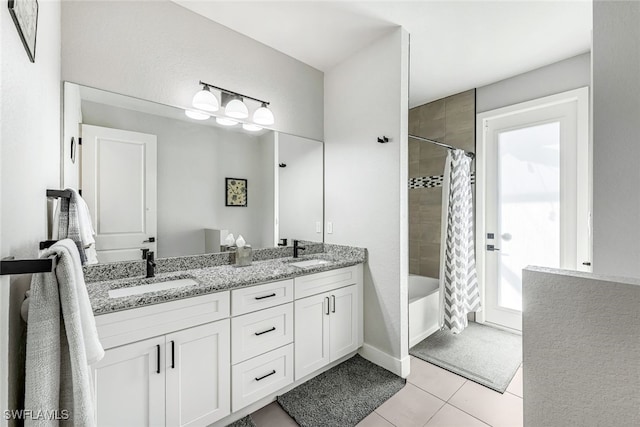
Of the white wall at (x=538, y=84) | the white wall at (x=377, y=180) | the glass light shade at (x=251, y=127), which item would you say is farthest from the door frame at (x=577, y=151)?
the glass light shade at (x=251, y=127)

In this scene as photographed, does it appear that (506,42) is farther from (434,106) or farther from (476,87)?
(434,106)

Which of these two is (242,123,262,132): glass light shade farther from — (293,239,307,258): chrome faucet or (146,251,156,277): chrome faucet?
(146,251,156,277): chrome faucet

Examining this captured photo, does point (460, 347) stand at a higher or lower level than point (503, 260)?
lower

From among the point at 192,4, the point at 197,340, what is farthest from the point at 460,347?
the point at 192,4

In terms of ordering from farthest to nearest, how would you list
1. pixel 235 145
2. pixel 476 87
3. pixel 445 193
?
pixel 476 87
pixel 445 193
pixel 235 145

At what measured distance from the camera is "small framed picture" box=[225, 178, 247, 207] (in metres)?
2.15

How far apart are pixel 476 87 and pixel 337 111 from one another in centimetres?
171

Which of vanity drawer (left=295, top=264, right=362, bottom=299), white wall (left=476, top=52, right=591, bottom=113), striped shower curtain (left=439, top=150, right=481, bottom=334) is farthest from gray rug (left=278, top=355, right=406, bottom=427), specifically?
white wall (left=476, top=52, right=591, bottom=113)

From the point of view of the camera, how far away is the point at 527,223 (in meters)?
2.73

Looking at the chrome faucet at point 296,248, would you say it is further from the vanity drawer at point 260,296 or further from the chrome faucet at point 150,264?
the chrome faucet at point 150,264

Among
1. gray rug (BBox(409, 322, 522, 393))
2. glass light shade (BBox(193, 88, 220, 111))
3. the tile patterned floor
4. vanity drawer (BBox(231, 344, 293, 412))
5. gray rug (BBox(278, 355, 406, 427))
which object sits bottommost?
the tile patterned floor

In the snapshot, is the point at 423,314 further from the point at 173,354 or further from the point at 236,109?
the point at 236,109

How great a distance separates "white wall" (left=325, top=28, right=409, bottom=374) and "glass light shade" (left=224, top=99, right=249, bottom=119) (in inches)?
35.6

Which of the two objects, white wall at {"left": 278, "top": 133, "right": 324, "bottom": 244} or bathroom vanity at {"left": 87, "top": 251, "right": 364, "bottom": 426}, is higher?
white wall at {"left": 278, "top": 133, "right": 324, "bottom": 244}
